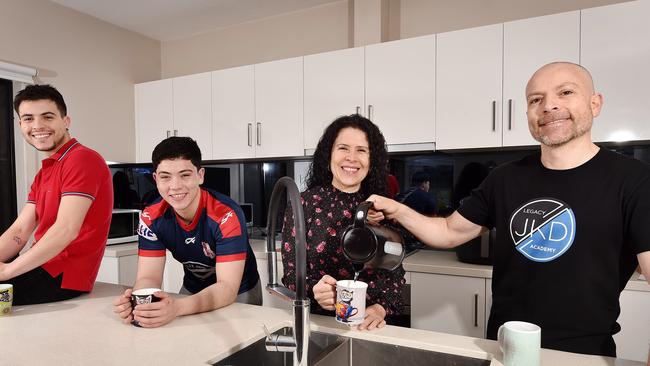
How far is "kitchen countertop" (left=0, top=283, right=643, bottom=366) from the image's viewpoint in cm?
93

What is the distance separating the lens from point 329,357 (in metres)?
1.02

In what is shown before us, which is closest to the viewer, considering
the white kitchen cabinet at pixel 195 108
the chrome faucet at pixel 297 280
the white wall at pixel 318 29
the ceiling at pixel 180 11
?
the chrome faucet at pixel 297 280

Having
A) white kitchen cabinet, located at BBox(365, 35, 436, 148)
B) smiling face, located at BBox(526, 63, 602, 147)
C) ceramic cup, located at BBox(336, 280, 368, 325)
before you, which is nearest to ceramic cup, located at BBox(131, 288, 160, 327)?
ceramic cup, located at BBox(336, 280, 368, 325)

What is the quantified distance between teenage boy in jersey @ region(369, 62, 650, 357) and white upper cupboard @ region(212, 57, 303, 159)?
1687 mm

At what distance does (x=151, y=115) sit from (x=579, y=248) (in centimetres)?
320

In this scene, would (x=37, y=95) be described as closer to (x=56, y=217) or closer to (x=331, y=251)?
(x=56, y=217)

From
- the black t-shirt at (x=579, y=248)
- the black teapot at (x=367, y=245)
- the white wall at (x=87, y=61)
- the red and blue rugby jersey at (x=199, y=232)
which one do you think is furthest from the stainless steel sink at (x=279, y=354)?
the white wall at (x=87, y=61)

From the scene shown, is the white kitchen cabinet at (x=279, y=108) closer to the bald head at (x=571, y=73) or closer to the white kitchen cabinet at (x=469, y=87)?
the white kitchen cabinet at (x=469, y=87)

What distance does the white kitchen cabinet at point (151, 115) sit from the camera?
3.37m

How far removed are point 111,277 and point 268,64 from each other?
1792 mm

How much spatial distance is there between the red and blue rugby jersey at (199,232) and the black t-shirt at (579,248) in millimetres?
860

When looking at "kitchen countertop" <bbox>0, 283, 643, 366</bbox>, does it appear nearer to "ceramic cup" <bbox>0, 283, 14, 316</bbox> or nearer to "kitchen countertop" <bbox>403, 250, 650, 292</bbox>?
"ceramic cup" <bbox>0, 283, 14, 316</bbox>

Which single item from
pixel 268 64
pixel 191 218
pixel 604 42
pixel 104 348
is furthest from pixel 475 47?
pixel 104 348

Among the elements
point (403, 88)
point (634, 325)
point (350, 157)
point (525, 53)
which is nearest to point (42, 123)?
point (350, 157)
